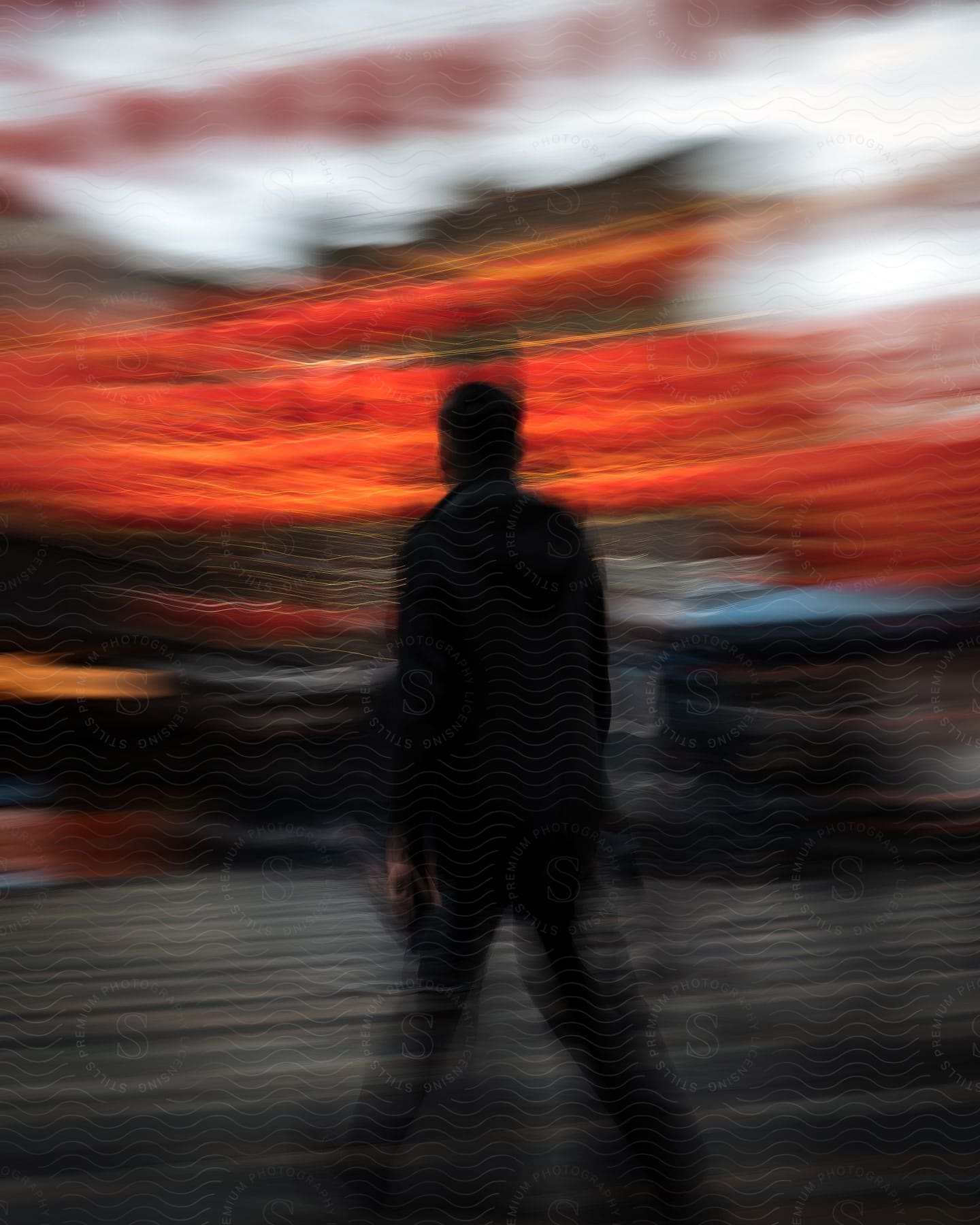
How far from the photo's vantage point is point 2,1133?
99.8 inches

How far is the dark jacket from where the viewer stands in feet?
7.88

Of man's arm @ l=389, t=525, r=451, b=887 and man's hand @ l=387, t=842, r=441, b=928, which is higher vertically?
man's arm @ l=389, t=525, r=451, b=887

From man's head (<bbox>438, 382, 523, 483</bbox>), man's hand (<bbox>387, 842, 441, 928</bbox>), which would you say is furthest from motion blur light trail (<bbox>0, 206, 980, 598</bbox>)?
man's hand (<bbox>387, 842, 441, 928</bbox>)

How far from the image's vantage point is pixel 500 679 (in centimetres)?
240

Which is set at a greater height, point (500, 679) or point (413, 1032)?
point (500, 679)

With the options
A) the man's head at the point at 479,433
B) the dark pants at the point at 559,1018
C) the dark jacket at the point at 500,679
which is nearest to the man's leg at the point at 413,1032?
the dark pants at the point at 559,1018

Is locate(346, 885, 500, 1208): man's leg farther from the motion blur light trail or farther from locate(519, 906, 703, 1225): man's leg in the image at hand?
the motion blur light trail

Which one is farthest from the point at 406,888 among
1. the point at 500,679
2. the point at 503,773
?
the point at 500,679

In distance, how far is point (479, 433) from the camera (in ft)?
8.00

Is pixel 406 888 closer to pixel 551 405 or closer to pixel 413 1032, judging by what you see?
pixel 413 1032

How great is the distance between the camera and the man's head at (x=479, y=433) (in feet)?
8.00

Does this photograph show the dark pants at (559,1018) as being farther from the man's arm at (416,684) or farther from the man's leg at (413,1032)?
the man's arm at (416,684)

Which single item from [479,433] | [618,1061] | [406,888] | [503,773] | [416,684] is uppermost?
[479,433]

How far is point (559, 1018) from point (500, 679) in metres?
0.57
